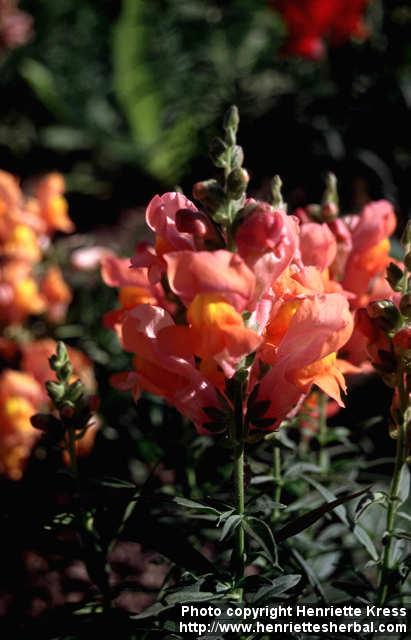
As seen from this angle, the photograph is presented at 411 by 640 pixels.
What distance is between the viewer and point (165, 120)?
159 inches

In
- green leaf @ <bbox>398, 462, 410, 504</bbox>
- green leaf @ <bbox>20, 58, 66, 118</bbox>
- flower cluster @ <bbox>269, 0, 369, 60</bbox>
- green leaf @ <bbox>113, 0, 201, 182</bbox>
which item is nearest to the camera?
green leaf @ <bbox>398, 462, 410, 504</bbox>

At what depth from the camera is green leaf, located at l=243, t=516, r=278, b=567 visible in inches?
28.7

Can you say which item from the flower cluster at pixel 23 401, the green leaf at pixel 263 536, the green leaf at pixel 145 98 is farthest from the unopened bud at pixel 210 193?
the green leaf at pixel 145 98

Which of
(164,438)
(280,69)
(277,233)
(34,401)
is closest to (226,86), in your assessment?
(280,69)

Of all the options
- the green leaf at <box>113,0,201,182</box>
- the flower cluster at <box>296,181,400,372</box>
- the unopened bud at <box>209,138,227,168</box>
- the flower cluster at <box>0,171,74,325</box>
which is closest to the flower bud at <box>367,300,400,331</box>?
the flower cluster at <box>296,181,400,372</box>

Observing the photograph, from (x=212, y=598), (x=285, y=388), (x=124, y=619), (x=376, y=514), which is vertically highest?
(x=285, y=388)

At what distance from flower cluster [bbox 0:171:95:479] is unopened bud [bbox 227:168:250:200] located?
2.43ft

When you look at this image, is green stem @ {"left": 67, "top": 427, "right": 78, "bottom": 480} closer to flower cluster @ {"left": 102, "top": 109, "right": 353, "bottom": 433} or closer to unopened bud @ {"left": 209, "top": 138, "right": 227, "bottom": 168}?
flower cluster @ {"left": 102, "top": 109, "right": 353, "bottom": 433}

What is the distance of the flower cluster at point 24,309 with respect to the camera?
139 cm

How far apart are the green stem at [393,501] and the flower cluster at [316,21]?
7.20ft

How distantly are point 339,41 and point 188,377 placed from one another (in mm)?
2348

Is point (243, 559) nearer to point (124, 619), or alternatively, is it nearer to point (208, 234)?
point (124, 619)

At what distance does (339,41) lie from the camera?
279 cm

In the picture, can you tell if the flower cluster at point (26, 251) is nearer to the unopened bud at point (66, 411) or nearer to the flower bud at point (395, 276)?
the unopened bud at point (66, 411)
